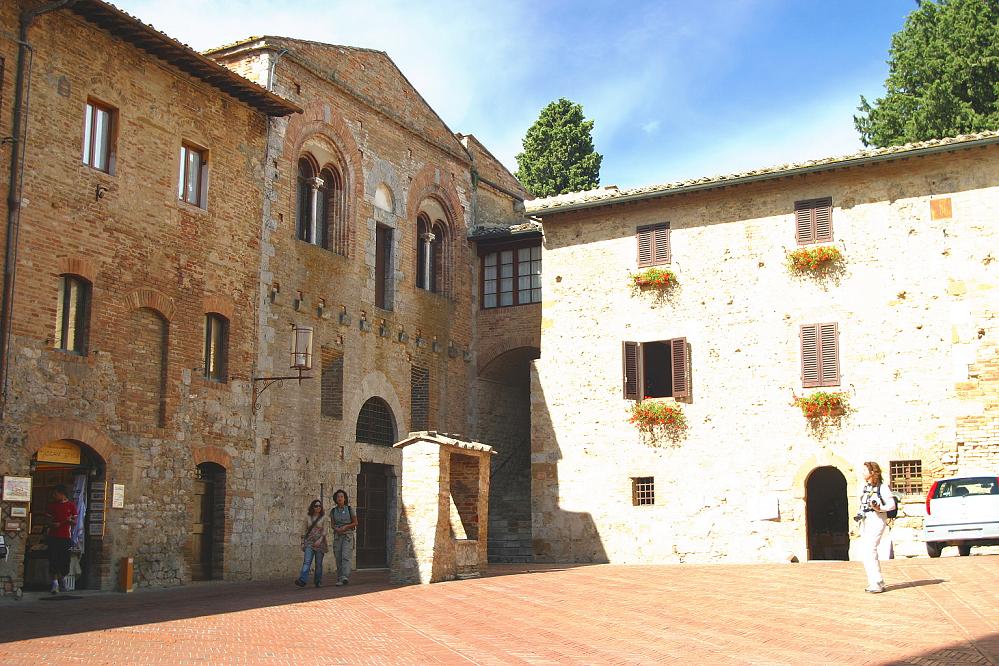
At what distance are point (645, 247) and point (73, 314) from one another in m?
12.0

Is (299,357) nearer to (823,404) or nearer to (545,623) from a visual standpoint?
(545,623)

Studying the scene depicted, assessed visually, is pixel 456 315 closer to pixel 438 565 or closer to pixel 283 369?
pixel 283 369

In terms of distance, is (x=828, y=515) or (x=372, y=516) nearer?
(x=372, y=516)

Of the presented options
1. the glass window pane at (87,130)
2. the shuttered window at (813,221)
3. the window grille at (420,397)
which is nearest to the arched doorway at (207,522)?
the glass window pane at (87,130)

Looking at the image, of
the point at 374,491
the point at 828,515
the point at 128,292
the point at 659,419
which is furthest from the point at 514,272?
the point at 128,292

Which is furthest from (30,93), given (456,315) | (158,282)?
(456,315)

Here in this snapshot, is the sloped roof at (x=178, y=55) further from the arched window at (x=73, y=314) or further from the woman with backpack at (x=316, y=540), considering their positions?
the woman with backpack at (x=316, y=540)

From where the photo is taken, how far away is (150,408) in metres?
17.5

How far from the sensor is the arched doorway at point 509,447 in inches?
963

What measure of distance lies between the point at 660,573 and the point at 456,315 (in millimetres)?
9579

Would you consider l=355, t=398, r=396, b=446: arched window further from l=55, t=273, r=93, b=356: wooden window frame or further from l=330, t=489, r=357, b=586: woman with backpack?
l=55, t=273, r=93, b=356: wooden window frame

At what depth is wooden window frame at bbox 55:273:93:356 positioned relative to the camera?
16156mm

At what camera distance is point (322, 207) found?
22.5 metres

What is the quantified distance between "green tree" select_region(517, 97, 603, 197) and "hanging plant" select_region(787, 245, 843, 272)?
16.3 m
